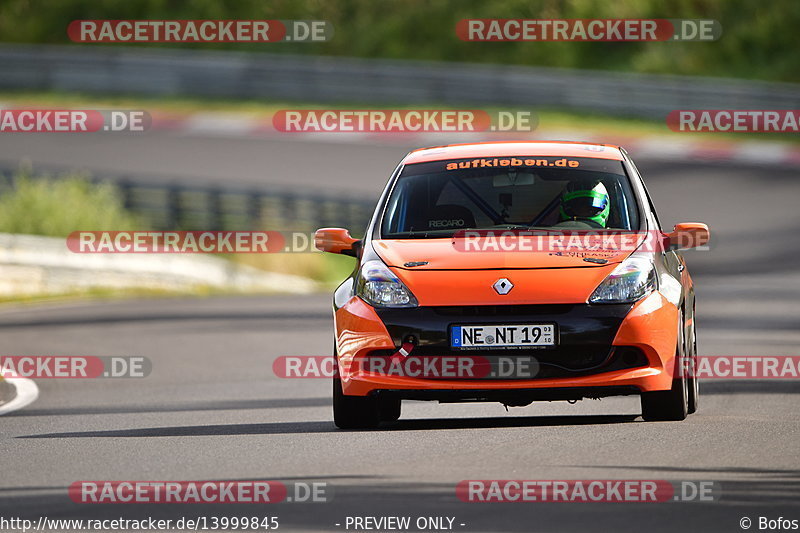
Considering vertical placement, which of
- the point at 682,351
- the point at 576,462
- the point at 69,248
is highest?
the point at 69,248

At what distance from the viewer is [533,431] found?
9.80 meters

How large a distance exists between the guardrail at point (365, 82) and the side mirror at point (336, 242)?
3074 cm

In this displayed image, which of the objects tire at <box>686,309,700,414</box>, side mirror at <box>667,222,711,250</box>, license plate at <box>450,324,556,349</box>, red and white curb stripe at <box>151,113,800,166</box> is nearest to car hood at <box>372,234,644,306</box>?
license plate at <box>450,324,556,349</box>

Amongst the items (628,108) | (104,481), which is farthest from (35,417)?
(628,108)

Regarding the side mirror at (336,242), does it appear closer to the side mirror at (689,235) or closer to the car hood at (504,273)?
the car hood at (504,273)

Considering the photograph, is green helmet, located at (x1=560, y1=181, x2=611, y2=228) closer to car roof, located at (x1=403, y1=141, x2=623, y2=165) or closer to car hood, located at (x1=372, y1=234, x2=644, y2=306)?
car roof, located at (x1=403, y1=141, x2=623, y2=165)

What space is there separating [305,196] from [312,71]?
14.7 m

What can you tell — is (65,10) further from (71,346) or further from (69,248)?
(71,346)

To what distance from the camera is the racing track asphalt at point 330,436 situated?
7.36 metres

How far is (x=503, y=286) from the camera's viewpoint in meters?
9.45

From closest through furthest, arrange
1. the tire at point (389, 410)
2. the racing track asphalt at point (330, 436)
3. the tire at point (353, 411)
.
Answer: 1. the racing track asphalt at point (330, 436)
2. the tire at point (353, 411)
3. the tire at point (389, 410)

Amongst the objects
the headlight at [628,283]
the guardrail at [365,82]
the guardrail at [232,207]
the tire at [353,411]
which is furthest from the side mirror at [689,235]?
the guardrail at [365,82]

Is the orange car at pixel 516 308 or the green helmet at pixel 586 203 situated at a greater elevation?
the green helmet at pixel 586 203

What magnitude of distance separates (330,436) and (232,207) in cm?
2153
